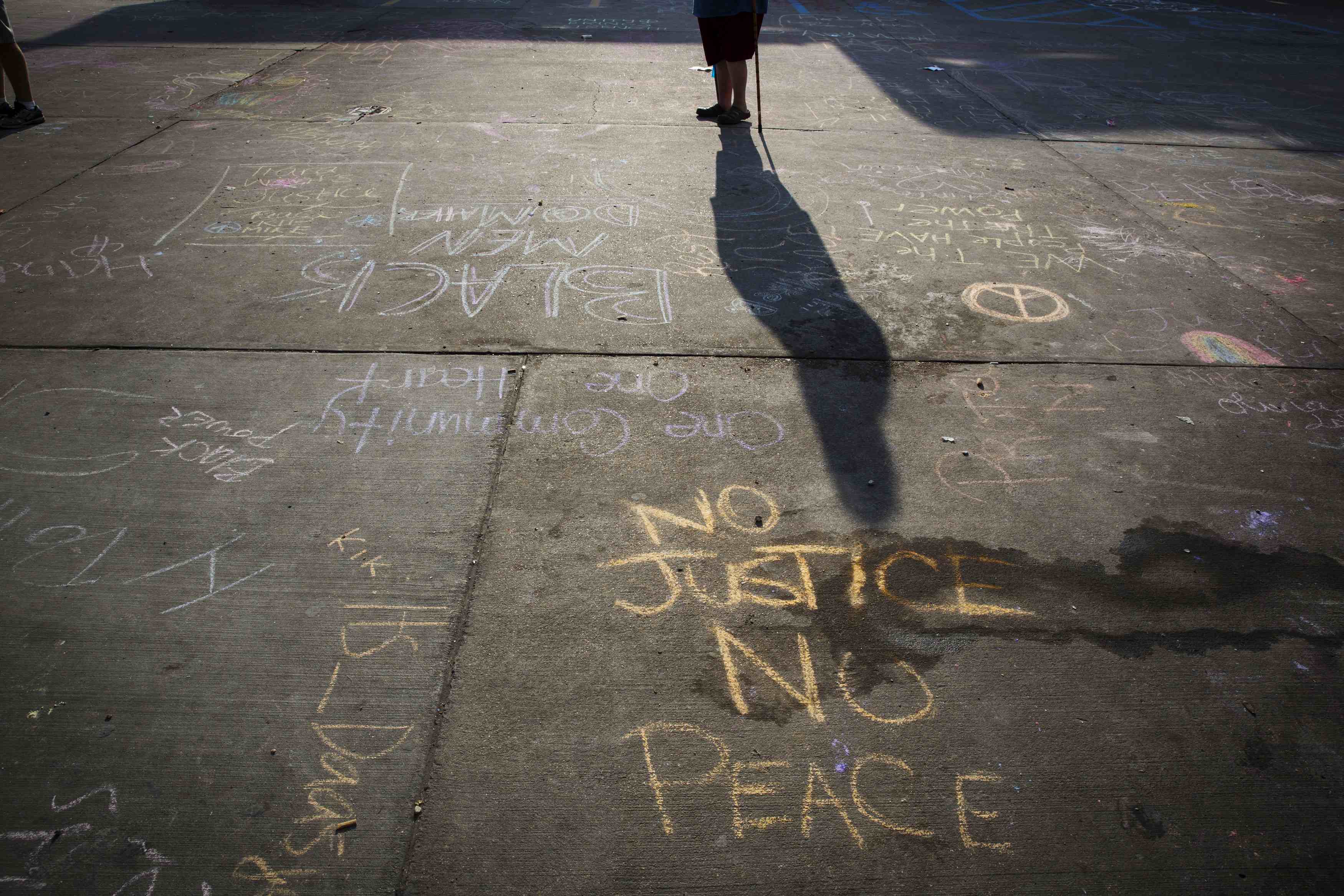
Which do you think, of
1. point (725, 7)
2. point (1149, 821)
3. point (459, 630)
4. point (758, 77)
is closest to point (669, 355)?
point (459, 630)

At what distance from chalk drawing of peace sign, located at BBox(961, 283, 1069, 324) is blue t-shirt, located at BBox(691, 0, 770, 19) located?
349 centimetres

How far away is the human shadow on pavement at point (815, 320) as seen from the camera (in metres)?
→ 3.07

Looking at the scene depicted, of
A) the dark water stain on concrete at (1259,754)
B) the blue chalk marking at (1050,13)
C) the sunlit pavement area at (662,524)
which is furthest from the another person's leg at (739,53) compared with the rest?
the blue chalk marking at (1050,13)

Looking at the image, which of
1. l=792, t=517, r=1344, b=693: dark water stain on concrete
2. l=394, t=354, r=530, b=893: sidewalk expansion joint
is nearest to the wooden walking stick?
l=394, t=354, r=530, b=893: sidewalk expansion joint

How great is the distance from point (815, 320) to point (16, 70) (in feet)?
22.9

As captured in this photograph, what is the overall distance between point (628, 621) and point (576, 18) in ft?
36.7

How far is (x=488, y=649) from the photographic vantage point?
232 centimetres

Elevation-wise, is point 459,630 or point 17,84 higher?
point 17,84

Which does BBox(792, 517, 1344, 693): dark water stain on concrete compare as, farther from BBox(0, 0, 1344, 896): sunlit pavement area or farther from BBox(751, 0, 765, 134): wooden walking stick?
BBox(751, 0, 765, 134): wooden walking stick

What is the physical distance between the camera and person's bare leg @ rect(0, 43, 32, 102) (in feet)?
20.8

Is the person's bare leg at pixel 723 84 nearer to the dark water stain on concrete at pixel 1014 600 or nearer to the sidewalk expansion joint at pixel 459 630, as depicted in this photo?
the sidewalk expansion joint at pixel 459 630

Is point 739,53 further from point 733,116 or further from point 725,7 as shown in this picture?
point 733,116

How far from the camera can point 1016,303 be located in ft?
14.0

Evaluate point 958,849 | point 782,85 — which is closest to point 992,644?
→ point 958,849
